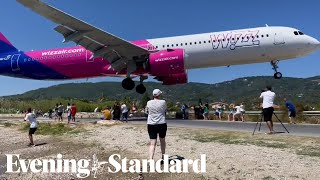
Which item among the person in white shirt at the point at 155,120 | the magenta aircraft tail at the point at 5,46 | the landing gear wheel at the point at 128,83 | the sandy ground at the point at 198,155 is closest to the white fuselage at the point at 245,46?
the landing gear wheel at the point at 128,83

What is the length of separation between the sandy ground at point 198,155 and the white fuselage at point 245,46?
11.2 metres

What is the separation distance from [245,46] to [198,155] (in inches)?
713

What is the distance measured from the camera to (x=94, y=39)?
28.1 m

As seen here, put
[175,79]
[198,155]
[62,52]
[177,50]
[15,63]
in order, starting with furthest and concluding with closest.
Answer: [15,63] < [62,52] < [175,79] < [177,50] < [198,155]

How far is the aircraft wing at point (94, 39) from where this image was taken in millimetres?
24969

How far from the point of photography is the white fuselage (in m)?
28.6

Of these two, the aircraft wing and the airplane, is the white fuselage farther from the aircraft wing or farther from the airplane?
the aircraft wing

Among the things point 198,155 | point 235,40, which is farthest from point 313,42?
point 198,155

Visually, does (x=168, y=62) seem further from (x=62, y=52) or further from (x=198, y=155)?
(x=198, y=155)

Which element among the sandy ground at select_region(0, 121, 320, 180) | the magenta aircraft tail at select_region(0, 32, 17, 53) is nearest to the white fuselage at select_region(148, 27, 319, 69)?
the sandy ground at select_region(0, 121, 320, 180)

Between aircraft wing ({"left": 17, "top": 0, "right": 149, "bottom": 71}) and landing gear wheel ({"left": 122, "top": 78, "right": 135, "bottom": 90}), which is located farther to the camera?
landing gear wheel ({"left": 122, "top": 78, "right": 135, "bottom": 90})

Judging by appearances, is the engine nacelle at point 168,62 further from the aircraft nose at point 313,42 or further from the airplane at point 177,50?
the aircraft nose at point 313,42

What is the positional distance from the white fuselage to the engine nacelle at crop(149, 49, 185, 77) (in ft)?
4.46

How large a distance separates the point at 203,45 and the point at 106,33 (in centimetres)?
674
